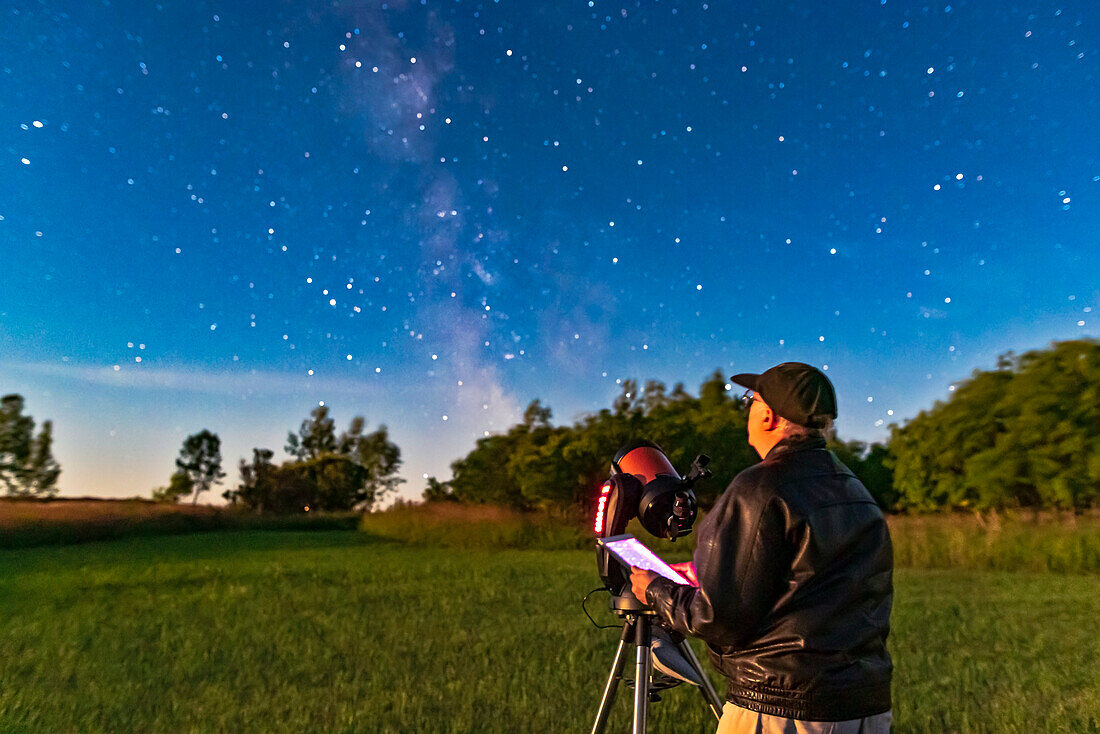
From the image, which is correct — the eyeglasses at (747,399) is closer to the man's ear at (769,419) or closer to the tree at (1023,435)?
the man's ear at (769,419)

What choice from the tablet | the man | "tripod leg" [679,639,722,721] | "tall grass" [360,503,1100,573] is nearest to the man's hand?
the tablet

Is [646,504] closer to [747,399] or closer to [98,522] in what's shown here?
[747,399]

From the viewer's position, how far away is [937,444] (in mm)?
24453

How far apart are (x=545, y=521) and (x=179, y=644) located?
822 inches

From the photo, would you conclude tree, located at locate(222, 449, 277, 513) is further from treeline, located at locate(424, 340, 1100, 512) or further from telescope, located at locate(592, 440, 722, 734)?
telescope, located at locate(592, 440, 722, 734)

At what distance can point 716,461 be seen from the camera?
30172 millimetres

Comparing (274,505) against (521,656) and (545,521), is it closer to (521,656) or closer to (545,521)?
(545,521)

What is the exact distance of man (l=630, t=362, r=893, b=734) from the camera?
2.10 metres

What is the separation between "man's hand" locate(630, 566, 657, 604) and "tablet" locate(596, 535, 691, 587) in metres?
0.02

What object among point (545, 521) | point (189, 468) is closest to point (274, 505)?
point (189, 468)

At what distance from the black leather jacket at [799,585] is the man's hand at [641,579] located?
8.2 inches

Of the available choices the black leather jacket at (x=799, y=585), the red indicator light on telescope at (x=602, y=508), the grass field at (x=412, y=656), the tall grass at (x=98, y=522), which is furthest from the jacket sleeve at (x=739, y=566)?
the tall grass at (x=98, y=522)

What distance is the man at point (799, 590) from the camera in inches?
82.7

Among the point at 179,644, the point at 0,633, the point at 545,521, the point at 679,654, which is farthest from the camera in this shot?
the point at 545,521
